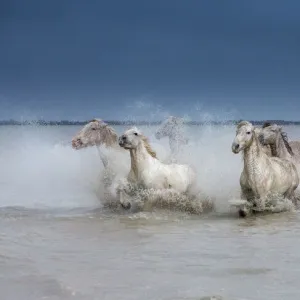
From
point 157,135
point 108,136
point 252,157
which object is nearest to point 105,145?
point 108,136

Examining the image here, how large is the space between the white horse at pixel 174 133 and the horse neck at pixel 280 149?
166 cm

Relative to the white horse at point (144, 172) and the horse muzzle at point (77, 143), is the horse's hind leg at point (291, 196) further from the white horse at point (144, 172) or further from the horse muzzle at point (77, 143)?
the horse muzzle at point (77, 143)

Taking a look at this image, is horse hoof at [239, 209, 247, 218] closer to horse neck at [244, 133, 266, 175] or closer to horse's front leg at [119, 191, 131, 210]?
horse neck at [244, 133, 266, 175]

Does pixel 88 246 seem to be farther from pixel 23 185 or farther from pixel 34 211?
pixel 23 185

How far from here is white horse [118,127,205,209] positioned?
10984 millimetres

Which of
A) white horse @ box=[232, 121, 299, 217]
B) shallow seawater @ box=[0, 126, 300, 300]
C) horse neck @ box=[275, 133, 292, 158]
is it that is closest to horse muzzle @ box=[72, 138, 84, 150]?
shallow seawater @ box=[0, 126, 300, 300]

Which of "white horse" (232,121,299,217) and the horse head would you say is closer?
"white horse" (232,121,299,217)

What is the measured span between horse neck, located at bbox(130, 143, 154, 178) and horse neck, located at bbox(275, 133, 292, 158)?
241 cm

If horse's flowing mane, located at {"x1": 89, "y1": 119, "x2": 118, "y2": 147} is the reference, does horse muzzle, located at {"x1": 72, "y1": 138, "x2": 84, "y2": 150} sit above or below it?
below

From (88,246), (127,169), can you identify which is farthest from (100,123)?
(88,246)

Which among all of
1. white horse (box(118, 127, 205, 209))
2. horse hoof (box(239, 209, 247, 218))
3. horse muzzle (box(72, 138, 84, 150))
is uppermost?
horse muzzle (box(72, 138, 84, 150))

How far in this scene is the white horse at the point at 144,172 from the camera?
1098cm

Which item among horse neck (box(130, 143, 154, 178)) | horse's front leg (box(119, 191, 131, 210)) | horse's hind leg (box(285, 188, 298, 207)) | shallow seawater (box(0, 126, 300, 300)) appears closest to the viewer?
shallow seawater (box(0, 126, 300, 300))

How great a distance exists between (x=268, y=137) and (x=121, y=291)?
6.76 metres
